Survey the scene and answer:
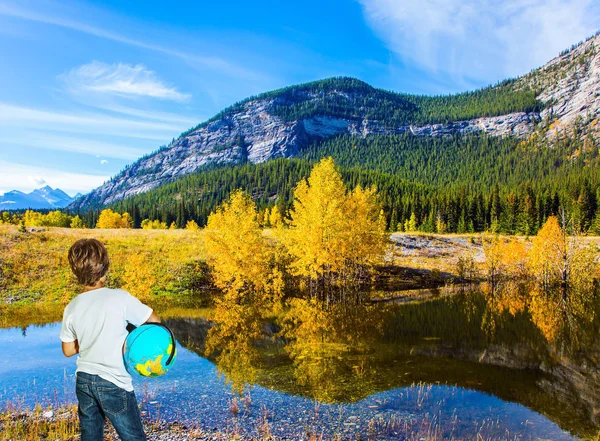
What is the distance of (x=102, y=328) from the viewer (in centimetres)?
533

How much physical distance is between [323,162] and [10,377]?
28.2 m

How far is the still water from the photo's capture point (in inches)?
A: 519

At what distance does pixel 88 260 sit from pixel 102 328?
36.6 inches

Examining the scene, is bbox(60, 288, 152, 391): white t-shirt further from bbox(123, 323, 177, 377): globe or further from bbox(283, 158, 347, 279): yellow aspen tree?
bbox(283, 158, 347, 279): yellow aspen tree

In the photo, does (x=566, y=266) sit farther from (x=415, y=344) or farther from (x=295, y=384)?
(x=295, y=384)

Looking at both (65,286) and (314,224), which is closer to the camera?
(314,224)

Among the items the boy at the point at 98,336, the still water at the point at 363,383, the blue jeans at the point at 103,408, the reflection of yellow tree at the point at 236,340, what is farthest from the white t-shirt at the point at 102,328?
the reflection of yellow tree at the point at 236,340

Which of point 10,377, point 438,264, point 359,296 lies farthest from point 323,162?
point 438,264

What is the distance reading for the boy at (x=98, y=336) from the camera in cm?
534

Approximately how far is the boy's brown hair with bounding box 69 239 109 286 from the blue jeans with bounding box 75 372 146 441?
1.30m

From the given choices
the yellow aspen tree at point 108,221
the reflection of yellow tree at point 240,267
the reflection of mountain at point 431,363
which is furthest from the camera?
the yellow aspen tree at point 108,221

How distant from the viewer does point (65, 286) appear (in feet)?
131

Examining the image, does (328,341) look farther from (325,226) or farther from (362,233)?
(362,233)

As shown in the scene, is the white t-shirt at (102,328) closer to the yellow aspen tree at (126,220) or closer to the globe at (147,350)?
the globe at (147,350)
